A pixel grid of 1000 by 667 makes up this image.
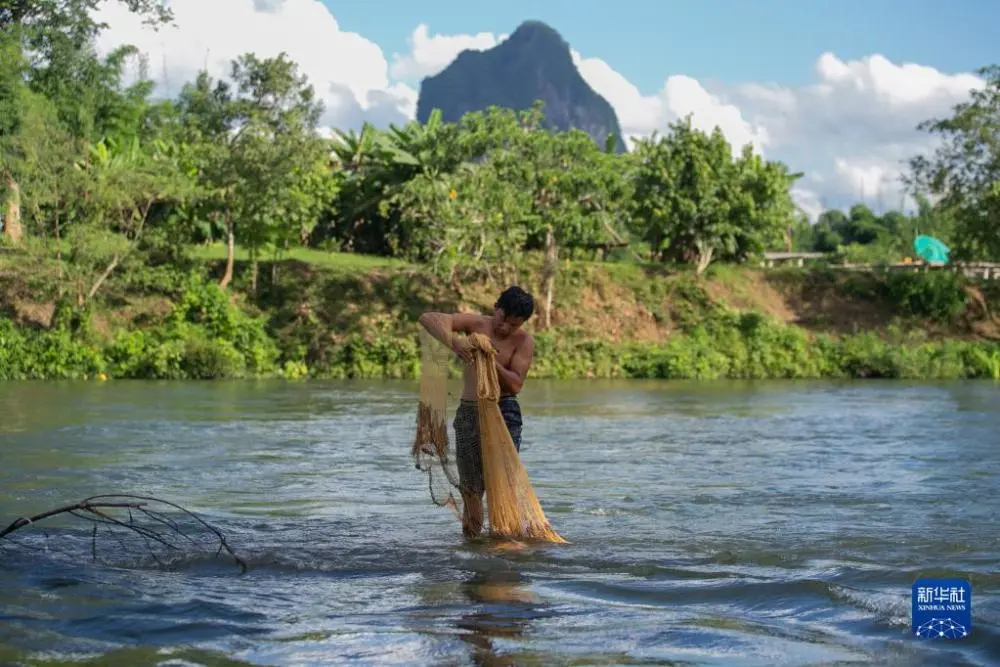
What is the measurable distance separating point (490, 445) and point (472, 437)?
9.2 inches

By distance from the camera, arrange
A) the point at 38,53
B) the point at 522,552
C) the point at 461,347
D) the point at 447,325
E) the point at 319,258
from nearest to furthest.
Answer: the point at 461,347 < the point at 447,325 < the point at 522,552 < the point at 38,53 < the point at 319,258

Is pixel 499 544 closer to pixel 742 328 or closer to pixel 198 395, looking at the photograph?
pixel 198 395

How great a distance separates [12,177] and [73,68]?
436cm

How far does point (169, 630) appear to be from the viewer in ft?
20.8

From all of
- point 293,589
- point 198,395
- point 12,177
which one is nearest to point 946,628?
point 293,589

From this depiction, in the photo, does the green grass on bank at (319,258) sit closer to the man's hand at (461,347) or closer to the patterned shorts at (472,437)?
the patterned shorts at (472,437)

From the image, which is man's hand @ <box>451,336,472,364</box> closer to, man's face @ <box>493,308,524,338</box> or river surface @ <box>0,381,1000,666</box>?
man's face @ <box>493,308,524,338</box>

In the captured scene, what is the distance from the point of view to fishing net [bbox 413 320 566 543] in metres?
8.30

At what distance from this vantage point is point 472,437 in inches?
337

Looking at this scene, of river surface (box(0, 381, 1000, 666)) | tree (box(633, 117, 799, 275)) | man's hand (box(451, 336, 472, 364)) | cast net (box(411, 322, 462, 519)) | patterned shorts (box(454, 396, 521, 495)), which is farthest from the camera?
tree (box(633, 117, 799, 275))

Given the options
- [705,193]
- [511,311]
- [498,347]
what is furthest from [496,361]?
[705,193]

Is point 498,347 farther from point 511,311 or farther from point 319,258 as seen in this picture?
point 319,258

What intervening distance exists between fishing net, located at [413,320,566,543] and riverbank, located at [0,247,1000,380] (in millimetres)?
22418

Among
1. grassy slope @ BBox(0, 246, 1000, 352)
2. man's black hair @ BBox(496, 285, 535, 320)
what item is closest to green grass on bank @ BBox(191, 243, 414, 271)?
grassy slope @ BBox(0, 246, 1000, 352)
